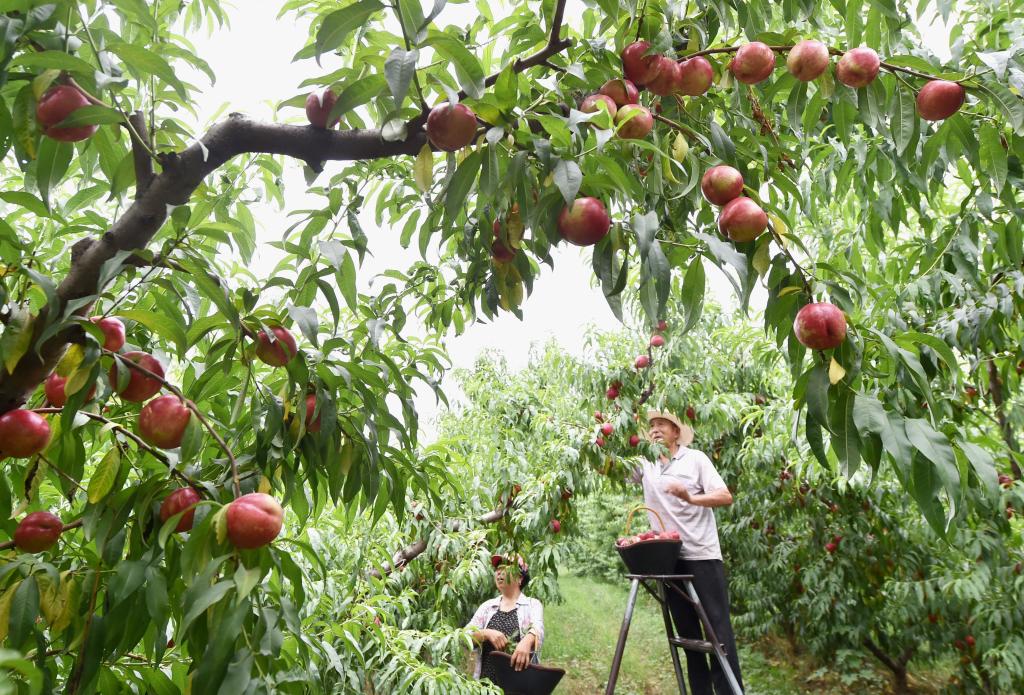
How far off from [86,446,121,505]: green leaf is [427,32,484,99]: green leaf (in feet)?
2.01

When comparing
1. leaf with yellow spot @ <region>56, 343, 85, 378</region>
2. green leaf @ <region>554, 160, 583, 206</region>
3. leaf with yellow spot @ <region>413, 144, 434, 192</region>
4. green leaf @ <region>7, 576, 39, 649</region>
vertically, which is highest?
leaf with yellow spot @ <region>413, 144, 434, 192</region>

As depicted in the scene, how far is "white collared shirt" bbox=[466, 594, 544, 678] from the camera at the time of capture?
3.44 metres

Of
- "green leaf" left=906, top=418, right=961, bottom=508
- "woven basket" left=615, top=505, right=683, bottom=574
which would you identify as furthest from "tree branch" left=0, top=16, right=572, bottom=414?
"woven basket" left=615, top=505, right=683, bottom=574

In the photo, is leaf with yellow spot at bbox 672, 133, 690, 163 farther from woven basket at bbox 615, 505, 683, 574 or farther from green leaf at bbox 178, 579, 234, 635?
woven basket at bbox 615, 505, 683, 574

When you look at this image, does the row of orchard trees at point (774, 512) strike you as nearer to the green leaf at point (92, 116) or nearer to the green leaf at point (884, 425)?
the green leaf at point (884, 425)

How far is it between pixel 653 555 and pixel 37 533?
268cm

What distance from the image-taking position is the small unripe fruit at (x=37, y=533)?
0.86m

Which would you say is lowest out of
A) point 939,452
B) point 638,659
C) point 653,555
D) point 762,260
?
point 638,659

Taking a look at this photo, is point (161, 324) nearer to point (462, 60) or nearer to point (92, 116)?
point (92, 116)

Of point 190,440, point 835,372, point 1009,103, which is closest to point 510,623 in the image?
point 190,440

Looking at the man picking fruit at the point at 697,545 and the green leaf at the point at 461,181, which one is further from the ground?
the green leaf at the point at 461,181

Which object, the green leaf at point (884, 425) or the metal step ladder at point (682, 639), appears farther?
the metal step ladder at point (682, 639)

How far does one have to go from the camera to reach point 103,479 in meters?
0.80

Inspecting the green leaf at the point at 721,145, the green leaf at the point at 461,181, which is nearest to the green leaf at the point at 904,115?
the green leaf at the point at 721,145
